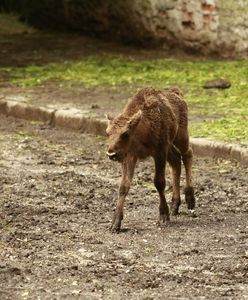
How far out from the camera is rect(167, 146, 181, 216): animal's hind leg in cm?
881

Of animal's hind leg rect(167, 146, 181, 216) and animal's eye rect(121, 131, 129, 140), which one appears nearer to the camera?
animal's eye rect(121, 131, 129, 140)

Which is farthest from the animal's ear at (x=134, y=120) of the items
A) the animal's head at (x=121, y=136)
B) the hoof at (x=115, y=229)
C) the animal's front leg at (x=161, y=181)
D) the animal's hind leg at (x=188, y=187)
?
the animal's hind leg at (x=188, y=187)

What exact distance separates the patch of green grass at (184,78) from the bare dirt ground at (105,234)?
1.27m

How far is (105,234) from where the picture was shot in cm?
802

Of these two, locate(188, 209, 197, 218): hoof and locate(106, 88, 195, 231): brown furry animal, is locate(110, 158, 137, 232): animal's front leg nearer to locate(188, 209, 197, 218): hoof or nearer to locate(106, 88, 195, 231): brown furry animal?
locate(106, 88, 195, 231): brown furry animal

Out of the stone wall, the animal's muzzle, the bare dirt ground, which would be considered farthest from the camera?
the stone wall

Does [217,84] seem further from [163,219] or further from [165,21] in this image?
[163,219]

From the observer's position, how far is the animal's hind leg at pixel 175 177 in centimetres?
881

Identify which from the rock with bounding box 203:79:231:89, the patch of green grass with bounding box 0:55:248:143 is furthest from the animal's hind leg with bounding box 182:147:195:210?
the rock with bounding box 203:79:231:89

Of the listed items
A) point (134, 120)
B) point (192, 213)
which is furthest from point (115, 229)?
point (192, 213)

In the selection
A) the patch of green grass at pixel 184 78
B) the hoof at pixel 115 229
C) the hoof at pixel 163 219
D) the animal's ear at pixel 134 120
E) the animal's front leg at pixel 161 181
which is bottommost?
the patch of green grass at pixel 184 78

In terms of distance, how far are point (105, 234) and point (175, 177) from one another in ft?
3.55

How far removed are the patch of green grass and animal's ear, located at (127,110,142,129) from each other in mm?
3356

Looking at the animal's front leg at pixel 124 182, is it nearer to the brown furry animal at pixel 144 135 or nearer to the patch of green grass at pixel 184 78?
the brown furry animal at pixel 144 135
